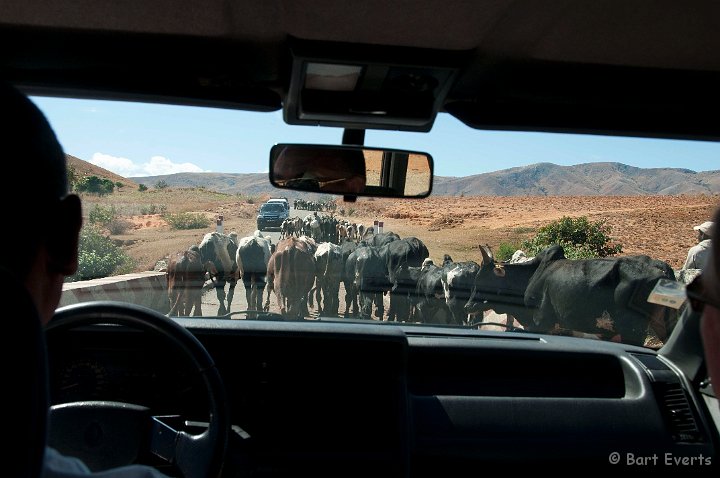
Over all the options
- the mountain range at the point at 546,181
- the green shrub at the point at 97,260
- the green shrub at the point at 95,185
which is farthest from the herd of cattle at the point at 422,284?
the mountain range at the point at 546,181

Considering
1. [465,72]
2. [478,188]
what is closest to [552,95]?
[465,72]

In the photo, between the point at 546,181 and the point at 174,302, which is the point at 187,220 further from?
the point at 546,181

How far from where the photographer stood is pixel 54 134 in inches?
49.4

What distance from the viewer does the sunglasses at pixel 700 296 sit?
1245mm

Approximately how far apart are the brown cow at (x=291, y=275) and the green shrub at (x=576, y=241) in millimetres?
5583

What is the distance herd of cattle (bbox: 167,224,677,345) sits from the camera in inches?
470

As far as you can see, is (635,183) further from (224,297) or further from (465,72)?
(465,72)

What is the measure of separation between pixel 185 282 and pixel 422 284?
461cm

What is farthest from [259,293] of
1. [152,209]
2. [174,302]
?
[152,209]

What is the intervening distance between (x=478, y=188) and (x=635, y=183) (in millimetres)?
25682

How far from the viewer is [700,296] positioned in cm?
134

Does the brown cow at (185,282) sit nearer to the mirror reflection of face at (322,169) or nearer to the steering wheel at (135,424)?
the mirror reflection of face at (322,169)

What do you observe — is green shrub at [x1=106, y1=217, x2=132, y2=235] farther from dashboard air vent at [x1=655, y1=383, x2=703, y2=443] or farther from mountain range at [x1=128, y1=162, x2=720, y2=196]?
mountain range at [x1=128, y1=162, x2=720, y2=196]

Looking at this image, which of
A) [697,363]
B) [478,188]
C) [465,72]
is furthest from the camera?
[478,188]
